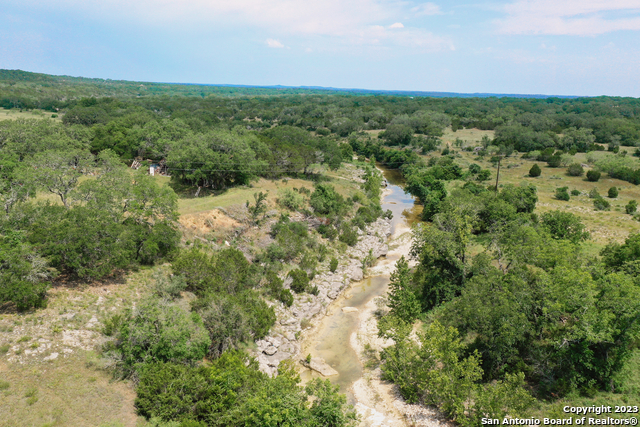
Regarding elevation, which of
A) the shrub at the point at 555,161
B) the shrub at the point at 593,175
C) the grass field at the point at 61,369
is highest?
the shrub at the point at 555,161

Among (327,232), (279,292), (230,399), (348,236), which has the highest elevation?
(327,232)

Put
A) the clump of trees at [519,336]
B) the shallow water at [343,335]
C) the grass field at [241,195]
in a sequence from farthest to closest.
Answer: the grass field at [241,195]
the shallow water at [343,335]
the clump of trees at [519,336]

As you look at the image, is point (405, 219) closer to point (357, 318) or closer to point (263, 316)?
point (357, 318)

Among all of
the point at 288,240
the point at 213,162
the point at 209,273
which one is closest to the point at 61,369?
the point at 209,273

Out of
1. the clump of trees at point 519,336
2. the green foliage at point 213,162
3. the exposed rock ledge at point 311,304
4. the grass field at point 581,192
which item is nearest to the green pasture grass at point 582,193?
the grass field at point 581,192

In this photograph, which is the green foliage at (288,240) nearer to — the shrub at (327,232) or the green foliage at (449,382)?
the shrub at (327,232)

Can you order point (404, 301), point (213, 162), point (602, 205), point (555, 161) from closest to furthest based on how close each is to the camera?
point (404, 301) < point (213, 162) < point (602, 205) < point (555, 161)

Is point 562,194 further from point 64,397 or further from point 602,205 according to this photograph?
point 64,397
